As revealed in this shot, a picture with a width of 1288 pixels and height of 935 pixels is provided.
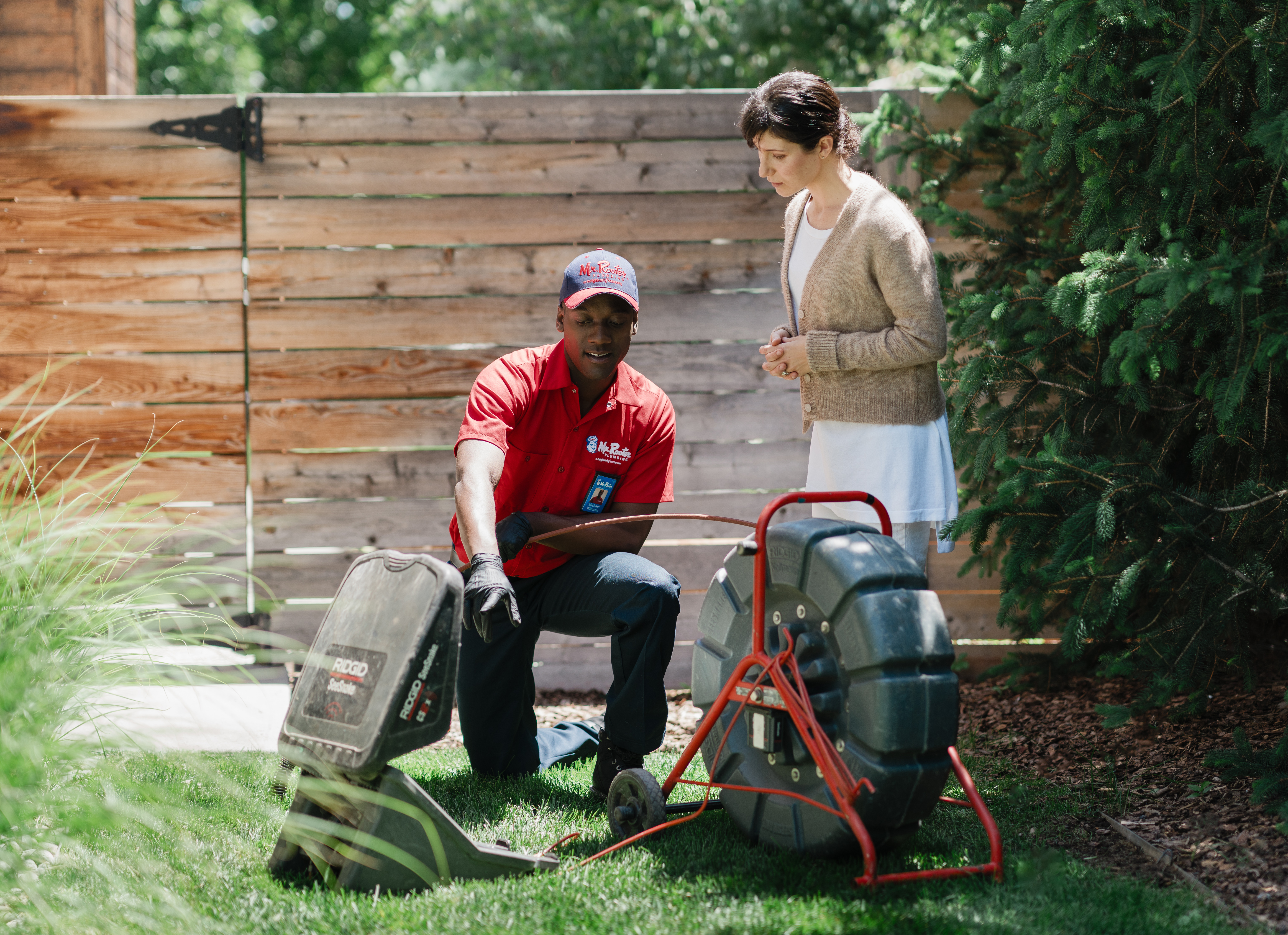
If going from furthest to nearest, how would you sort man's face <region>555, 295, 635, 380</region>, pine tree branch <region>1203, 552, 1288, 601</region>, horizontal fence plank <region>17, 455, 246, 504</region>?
horizontal fence plank <region>17, 455, 246, 504</region> < man's face <region>555, 295, 635, 380</region> < pine tree branch <region>1203, 552, 1288, 601</region>

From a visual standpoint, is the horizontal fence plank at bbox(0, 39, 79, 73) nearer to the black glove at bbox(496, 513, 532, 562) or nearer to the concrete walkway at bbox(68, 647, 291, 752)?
the concrete walkway at bbox(68, 647, 291, 752)

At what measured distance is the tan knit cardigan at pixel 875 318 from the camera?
272 centimetres

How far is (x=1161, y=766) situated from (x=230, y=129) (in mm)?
3964

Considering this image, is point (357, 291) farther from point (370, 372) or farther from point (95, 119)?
point (95, 119)

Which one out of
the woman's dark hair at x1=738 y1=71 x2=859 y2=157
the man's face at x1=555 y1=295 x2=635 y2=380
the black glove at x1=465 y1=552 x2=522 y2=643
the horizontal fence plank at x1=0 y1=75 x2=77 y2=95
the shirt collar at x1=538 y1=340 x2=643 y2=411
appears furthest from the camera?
the horizontal fence plank at x1=0 y1=75 x2=77 y2=95

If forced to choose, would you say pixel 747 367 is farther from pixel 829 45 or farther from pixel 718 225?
pixel 829 45

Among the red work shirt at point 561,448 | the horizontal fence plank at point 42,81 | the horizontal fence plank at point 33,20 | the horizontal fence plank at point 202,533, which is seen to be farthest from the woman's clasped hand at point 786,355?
the horizontal fence plank at point 33,20

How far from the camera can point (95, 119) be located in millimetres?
4203

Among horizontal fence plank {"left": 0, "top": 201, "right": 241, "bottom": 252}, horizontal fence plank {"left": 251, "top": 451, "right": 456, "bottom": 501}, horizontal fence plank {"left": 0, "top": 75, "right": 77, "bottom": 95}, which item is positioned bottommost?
horizontal fence plank {"left": 251, "top": 451, "right": 456, "bottom": 501}

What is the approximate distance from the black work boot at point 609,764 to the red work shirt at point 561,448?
0.57 m

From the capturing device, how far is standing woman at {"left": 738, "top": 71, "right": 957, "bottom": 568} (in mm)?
2729

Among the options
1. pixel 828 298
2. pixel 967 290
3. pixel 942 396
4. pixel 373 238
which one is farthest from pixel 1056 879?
pixel 373 238

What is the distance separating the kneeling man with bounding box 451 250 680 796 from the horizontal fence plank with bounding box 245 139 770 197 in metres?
1.29

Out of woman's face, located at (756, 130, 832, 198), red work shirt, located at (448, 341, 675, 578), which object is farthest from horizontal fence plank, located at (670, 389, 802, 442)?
woman's face, located at (756, 130, 832, 198)
